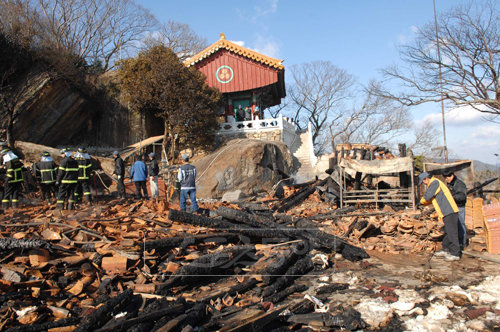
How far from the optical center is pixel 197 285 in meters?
5.23

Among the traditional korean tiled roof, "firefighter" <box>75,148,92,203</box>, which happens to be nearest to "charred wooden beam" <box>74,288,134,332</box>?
"firefighter" <box>75,148,92,203</box>

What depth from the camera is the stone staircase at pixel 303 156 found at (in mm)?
20975

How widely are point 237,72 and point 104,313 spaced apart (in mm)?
22085

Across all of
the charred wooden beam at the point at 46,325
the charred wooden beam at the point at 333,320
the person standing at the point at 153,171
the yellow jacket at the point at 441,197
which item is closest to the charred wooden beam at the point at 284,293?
the charred wooden beam at the point at 333,320

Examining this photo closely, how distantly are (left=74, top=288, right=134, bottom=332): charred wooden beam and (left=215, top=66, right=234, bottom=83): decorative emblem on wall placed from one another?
70.9 ft

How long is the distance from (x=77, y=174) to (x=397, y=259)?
809 cm

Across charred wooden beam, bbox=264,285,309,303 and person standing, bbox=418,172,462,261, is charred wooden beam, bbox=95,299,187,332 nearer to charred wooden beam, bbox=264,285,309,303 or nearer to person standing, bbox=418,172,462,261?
charred wooden beam, bbox=264,285,309,303

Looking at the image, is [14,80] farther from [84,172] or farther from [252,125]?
[252,125]

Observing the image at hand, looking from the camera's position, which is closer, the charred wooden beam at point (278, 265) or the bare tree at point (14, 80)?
the charred wooden beam at point (278, 265)

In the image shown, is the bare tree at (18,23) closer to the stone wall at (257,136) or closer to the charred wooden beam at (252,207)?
the stone wall at (257,136)

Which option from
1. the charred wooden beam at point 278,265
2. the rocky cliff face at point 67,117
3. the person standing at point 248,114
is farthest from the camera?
the person standing at point 248,114

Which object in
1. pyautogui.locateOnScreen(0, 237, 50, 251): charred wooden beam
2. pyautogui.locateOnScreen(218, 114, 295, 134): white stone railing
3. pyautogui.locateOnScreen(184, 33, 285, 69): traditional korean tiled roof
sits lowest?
pyautogui.locateOnScreen(0, 237, 50, 251): charred wooden beam

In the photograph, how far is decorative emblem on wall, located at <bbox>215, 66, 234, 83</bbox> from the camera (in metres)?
24.2

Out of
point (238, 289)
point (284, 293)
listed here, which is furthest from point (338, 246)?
point (238, 289)
